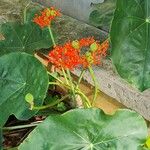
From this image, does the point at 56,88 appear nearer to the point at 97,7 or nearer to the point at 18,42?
the point at 18,42

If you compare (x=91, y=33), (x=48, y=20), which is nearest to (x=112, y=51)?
(x=48, y=20)

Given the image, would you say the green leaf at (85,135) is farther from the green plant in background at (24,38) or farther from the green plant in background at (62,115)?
the green plant in background at (24,38)

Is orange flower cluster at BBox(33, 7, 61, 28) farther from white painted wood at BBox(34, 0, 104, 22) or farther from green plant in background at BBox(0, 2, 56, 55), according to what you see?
white painted wood at BBox(34, 0, 104, 22)

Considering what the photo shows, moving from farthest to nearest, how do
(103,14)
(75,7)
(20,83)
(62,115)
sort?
1. (75,7)
2. (103,14)
3. (20,83)
4. (62,115)

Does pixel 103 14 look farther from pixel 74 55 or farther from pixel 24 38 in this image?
pixel 74 55

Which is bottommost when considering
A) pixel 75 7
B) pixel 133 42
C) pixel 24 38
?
pixel 75 7

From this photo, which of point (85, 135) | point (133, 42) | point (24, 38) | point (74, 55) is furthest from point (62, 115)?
point (24, 38)
